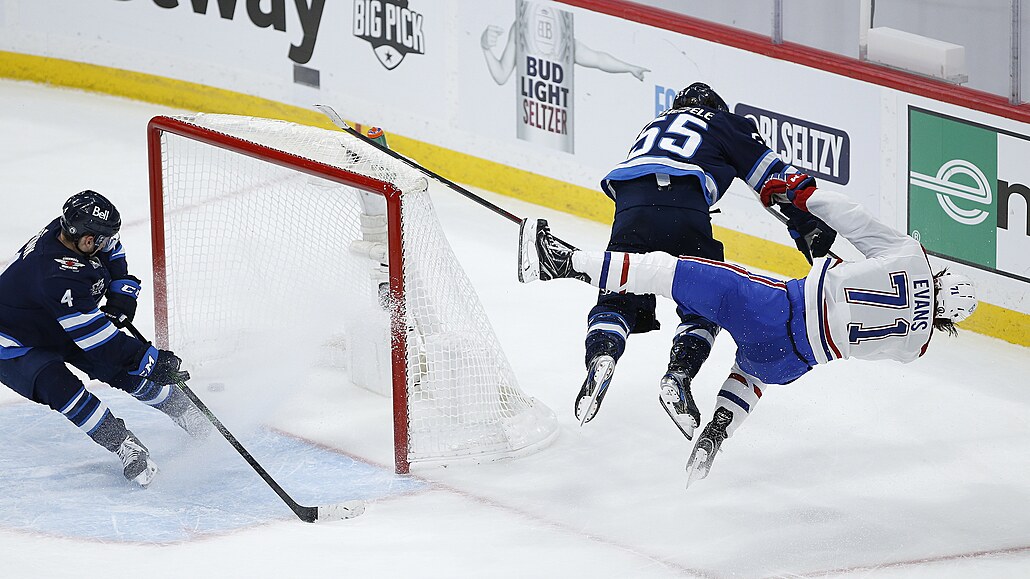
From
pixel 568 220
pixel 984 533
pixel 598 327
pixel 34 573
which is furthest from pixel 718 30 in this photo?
pixel 34 573

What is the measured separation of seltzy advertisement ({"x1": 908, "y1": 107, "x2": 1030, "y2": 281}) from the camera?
524cm

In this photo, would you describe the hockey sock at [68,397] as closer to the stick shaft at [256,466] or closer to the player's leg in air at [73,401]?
the player's leg in air at [73,401]

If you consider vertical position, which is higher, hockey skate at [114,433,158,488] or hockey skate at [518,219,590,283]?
hockey skate at [518,219,590,283]

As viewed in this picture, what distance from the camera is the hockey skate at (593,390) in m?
4.18

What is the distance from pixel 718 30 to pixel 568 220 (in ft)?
3.47

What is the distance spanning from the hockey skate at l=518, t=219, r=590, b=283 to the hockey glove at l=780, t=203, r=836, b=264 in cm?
71

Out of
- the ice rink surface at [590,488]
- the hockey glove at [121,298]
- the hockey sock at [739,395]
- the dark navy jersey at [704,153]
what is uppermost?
the dark navy jersey at [704,153]

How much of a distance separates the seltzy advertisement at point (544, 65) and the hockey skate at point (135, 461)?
2.67 meters

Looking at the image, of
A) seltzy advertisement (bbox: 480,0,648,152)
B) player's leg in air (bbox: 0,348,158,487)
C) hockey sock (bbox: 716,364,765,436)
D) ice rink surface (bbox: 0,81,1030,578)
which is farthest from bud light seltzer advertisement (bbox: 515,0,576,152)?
player's leg in air (bbox: 0,348,158,487)

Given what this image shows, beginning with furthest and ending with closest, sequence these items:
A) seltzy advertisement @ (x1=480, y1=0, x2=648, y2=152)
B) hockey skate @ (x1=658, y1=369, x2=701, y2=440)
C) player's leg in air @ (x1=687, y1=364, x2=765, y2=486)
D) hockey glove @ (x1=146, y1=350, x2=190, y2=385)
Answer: seltzy advertisement @ (x1=480, y1=0, x2=648, y2=152), hockey glove @ (x1=146, y1=350, x2=190, y2=385), player's leg in air @ (x1=687, y1=364, x2=765, y2=486), hockey skate @ (x1=658, y1=369, x2=701, y2=440)

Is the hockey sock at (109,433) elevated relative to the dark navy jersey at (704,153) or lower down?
lower down

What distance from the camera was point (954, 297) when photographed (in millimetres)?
4016

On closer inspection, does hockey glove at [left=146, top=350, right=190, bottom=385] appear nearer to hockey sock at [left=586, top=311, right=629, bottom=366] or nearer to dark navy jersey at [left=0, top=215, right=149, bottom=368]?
dark navy jersey at [left=0, top=215, right=149, bottom=368]

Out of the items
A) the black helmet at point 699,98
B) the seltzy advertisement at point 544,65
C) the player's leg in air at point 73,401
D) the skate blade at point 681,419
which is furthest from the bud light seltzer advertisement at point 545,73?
the player's leg in air at point 73,401
